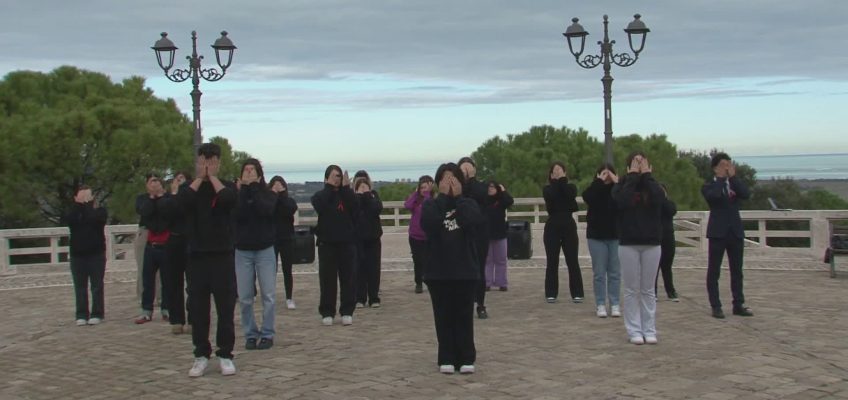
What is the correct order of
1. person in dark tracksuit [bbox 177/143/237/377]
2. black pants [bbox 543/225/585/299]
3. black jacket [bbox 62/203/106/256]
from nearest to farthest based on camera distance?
person in dark tracksuit [bbox 177/143/237/377] < black jacket [bbox 62/203/106/256] < black pants [bbox 543/225/585/299]

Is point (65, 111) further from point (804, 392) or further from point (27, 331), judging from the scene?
point (804, 392)

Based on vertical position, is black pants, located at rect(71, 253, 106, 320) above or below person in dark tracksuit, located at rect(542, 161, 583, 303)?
below

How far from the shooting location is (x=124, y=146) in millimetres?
30938

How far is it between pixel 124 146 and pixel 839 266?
76.5ft

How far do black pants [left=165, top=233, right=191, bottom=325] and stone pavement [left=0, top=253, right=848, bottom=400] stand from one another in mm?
265

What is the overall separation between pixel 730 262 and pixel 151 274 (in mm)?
6574

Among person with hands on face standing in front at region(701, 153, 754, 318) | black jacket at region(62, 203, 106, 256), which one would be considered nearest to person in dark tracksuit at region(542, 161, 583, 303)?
person with hands on face standing in front at region(701, 153, 754, 318)

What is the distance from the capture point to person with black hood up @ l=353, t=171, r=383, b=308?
460 inches

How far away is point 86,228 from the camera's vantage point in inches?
427

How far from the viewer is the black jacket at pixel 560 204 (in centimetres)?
1103

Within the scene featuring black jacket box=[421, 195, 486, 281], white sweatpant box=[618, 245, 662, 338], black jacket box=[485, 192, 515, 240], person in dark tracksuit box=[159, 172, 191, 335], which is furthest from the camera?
black jacket box=[485, 192, 515, 240]

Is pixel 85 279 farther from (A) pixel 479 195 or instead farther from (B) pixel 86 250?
(A) pixel 479 195

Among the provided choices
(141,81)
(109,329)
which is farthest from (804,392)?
(141,81)

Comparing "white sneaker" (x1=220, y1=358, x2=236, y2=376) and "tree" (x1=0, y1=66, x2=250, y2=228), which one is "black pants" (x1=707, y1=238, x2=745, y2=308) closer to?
"white sneaker" (x1=220, y1=358, x2=236, y2=376)
